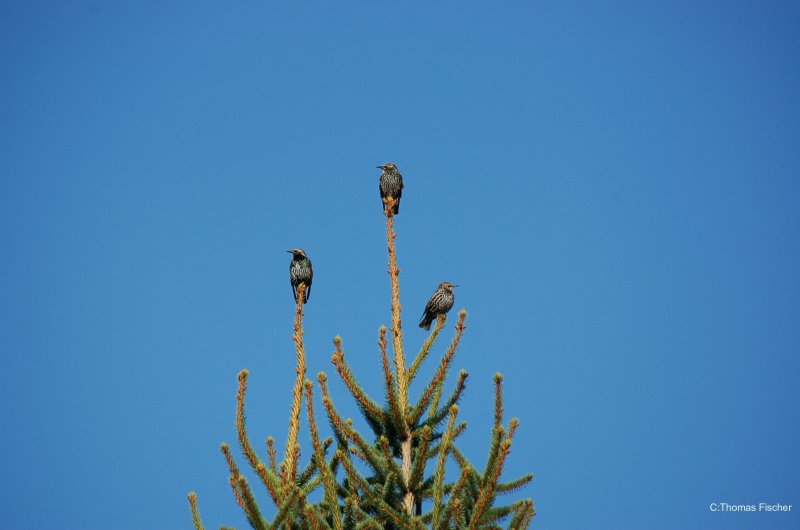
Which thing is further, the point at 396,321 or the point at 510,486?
the point at 396,321

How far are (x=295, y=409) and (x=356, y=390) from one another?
0.49 m

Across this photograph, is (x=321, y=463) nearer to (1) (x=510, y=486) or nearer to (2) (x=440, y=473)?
(2) (x=440, y=473)

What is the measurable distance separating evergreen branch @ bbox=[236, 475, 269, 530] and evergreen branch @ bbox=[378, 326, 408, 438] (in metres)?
1.41

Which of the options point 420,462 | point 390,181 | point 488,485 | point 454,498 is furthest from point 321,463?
point 390,181

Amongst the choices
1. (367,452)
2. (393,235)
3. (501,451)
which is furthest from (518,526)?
(393,235)

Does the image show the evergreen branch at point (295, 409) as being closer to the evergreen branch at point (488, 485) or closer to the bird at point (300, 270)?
the evergreen branch at point (488, 485)

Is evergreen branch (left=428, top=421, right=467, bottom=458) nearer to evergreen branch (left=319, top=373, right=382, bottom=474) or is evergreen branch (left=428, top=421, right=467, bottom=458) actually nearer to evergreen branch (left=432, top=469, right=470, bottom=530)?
evergreen branch (left=319, top=373, right=382, bottom=474)

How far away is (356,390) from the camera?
6.09m

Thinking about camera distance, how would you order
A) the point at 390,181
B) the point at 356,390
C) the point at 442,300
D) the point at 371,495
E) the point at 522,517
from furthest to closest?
the point at 390,181 < the point at 442,300 < the point at 356,390 < the point at 371,495 < the point at 522,517

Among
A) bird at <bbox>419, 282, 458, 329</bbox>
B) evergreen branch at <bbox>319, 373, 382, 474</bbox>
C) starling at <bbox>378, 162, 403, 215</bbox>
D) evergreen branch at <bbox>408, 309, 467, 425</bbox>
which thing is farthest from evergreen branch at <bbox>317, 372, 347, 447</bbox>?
starling at <bbox>378, 162, 403, 215</bbox>

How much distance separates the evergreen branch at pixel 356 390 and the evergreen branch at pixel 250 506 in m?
1.30

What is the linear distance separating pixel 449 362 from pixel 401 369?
486mm

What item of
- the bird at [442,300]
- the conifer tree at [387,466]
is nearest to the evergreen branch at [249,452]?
the conifer tree at [387,466]

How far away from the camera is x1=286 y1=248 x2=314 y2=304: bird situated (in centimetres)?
1057
